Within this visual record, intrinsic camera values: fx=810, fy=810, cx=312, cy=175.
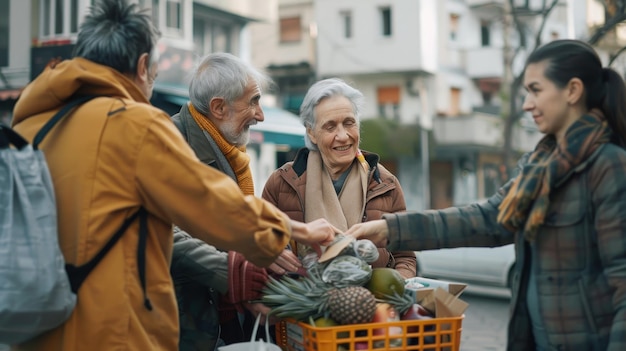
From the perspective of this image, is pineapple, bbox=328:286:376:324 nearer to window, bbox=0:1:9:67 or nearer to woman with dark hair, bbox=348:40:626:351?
woman with dark hair, bbox=348:40:626:351

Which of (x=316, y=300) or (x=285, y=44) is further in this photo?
(x=285, y=44)

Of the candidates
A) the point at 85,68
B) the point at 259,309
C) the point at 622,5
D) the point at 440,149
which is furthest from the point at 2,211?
the point at 440,149

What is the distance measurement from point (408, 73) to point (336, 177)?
3432cm

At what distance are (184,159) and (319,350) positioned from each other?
733 mm

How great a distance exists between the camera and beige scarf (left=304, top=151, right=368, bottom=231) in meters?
3.72

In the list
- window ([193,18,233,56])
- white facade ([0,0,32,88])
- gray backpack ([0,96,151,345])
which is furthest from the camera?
window ([193,18,233,56])

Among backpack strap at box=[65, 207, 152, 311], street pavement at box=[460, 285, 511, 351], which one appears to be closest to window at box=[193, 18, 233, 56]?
street pavement at box=[460, 285, 511, 351]

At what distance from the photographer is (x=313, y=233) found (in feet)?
9.40

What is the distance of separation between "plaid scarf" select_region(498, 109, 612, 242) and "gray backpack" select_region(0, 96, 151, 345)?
4.14 feet

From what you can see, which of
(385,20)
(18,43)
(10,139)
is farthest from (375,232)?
(385,20)

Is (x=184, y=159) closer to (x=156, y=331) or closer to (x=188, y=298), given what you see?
(x=156, y=331)

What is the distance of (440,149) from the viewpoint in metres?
38.2

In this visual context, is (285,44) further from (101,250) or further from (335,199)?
(101,250)

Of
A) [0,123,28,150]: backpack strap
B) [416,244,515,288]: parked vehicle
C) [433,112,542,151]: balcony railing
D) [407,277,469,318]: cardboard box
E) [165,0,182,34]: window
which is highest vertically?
[165,0,182,34]: window
